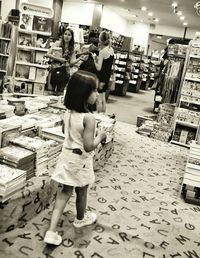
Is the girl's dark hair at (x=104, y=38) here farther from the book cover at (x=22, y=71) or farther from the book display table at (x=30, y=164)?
the book cover at (x=22, y=71)

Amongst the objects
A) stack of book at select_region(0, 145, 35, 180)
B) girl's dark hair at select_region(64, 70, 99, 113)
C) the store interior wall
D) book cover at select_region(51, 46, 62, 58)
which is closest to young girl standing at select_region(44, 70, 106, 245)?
girl's dark hair at select_region(64, 70, 99, 113)

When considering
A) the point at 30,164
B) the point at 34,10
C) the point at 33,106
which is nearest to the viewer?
the point at 30,164

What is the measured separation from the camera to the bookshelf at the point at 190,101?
599 cm

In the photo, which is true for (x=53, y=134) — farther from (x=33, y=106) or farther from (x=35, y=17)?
(x=35, y=17)

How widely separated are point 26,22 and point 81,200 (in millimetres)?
4957

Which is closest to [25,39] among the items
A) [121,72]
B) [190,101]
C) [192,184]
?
[190,101]

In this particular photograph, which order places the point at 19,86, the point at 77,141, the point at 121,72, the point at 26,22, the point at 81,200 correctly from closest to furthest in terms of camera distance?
the point at 77,141 → the point at 81,200 → the point at 26,22 → the point at 19,86 → the point at 121,72

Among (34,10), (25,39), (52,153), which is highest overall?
(34,10)

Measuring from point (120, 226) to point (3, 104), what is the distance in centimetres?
183

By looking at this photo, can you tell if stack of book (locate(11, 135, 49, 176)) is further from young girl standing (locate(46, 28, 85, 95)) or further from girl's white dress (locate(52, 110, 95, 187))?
young girl standing (locate(46, 28, 85, 95))

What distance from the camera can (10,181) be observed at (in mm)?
2289

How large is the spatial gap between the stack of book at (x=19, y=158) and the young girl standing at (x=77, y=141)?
41cm

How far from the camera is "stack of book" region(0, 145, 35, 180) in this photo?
258 centimetres

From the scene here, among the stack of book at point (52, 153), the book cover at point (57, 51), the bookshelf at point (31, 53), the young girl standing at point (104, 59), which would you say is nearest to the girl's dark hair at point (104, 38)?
the young girl standing at point (104, 59)
